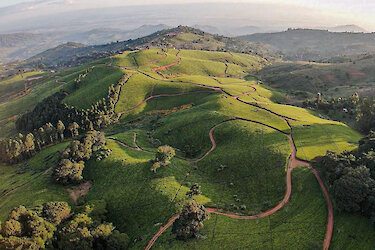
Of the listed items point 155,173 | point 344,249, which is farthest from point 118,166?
point 344,249

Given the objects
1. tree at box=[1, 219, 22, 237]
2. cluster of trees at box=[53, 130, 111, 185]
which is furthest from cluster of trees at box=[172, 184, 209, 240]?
cluster of trees at box=[53, 130, 111, 185]

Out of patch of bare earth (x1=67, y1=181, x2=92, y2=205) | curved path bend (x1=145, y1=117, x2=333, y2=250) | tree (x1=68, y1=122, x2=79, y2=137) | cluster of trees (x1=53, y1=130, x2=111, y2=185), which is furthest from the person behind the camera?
tree (x1=68, y1=122, x2=79, y2=137)

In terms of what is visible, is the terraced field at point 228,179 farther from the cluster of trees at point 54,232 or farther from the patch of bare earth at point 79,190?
the cluster of trees at point 54,232

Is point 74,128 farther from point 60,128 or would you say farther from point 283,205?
point 283,205

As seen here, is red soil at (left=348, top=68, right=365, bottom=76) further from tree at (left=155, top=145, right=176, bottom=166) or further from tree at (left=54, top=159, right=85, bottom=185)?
tree at (left=54, top=159, right=85, bottom=185)

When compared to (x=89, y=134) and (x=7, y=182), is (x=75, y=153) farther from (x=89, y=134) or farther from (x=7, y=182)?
(x=7, y=182)

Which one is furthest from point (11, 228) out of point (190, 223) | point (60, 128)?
point (60, 128)

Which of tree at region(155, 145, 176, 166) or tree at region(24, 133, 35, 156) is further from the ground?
tree at region(155, 145, 176, 166)
